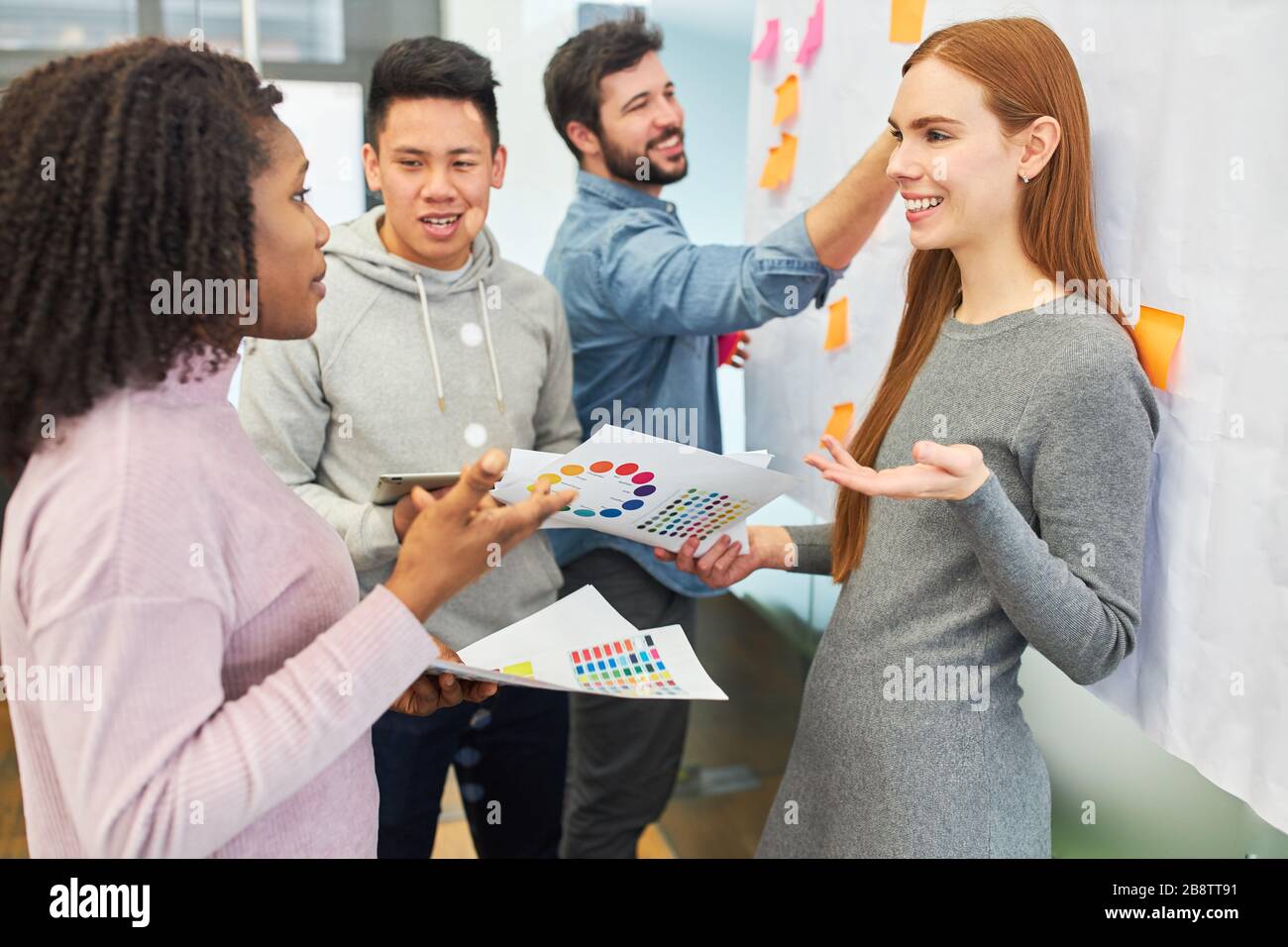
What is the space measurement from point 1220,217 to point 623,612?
118 cm

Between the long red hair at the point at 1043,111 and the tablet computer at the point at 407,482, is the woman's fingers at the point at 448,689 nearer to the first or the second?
A: the tablet computer at the point at 407,482

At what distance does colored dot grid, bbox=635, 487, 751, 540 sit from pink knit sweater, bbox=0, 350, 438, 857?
459mm

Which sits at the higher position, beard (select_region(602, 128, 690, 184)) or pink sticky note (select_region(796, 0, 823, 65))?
pink sticky note (select_region(796, 0, 823, 65))

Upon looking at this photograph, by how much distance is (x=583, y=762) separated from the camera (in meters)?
2.09

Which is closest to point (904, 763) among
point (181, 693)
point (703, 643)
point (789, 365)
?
point (181, 693)

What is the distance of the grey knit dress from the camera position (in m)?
1.00

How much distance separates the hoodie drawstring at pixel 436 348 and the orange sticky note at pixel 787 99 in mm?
754

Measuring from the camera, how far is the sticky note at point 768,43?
6.93ft

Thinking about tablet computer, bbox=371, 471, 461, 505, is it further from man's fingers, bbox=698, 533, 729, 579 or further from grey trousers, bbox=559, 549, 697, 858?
grey trousers, bbox=559, 549, 697, 858

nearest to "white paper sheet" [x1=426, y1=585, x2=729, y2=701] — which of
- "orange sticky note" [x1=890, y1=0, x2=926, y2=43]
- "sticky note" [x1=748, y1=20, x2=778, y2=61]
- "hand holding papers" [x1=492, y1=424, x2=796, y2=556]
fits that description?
"hand holding papers" [x1=492, y1=424, x2=796, y2=556]

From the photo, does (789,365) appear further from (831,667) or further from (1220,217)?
(1220,217)

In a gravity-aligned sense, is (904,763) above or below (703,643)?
above

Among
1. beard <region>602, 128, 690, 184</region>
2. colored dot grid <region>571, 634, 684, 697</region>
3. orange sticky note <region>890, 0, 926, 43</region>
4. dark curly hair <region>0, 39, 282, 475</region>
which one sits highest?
orange sticky note <region>890, 0, 926, 43</region>
